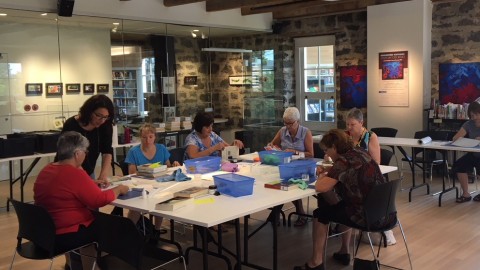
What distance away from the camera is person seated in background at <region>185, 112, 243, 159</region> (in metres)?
5.14

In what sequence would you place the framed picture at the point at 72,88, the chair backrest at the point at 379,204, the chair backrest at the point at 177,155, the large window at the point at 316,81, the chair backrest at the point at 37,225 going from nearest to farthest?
the chair backrest at the point at 37,225
the chair backrest at the point at 379,204
the chair backrest at the point at 177,155
the framed picture at the point at 72,88
the large window at the point at 316,81

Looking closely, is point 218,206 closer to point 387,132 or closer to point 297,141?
point 297,141

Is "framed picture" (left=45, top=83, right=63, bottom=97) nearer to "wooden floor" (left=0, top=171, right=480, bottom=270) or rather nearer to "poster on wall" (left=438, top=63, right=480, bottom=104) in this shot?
"wooden floor" (left=0, top=171, right=480, bottom=270)

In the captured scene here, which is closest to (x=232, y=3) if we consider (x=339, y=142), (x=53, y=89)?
(x=53, y=89)

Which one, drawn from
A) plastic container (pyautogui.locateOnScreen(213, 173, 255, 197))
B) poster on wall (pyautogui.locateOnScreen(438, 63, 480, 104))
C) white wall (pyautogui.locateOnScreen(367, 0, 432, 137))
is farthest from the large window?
plastic container (pyautogui.locateOnScreen(213, 173, 255, 197))

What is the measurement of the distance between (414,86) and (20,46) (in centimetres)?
615

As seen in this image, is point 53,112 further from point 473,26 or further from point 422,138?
point 473,26

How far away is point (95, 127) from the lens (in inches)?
165

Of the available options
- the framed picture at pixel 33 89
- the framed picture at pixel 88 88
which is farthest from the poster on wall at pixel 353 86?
the framed picture at pixel 33 89

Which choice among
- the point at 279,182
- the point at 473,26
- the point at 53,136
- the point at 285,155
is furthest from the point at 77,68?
the point at 473,26

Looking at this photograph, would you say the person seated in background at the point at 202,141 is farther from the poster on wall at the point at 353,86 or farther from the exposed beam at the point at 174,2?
the poster on wall at the point at 353,86

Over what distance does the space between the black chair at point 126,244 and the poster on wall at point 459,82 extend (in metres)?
6.32

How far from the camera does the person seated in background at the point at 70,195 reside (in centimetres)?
321

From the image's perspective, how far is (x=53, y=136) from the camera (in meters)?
6.52
